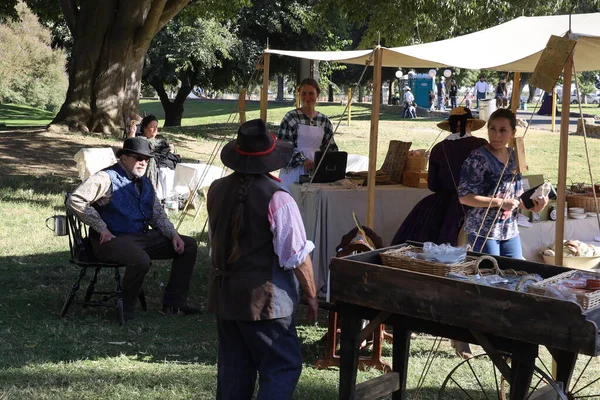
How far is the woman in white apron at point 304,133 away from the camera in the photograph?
7367 mm

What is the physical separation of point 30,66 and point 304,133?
141ft

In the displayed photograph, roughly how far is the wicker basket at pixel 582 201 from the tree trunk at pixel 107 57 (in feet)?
31.8

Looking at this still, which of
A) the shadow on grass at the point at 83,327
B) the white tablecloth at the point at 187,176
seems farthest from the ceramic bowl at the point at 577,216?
the white tablecloth at the point at 187,176

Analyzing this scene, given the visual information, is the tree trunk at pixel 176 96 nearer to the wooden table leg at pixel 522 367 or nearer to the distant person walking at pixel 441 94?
the distant person walking at pixel 441 94

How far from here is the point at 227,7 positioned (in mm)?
18500

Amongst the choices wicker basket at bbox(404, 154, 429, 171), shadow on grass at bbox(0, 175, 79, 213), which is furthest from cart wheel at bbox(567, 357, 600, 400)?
shadow on grass at bbox(0, 175, 79, 213)

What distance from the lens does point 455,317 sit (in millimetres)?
3576

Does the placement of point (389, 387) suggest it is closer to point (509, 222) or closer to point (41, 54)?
point (509, 222)

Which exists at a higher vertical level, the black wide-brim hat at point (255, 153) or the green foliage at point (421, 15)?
the green foliage at point (421, 15)

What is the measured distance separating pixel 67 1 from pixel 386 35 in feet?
22.6

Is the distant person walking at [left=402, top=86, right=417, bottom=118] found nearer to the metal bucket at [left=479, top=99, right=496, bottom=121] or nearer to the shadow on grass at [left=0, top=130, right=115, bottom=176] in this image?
the metal bucket at [left=479, top=99, right=496, bottom=121]

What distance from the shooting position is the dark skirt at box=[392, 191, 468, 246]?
6.40 metres

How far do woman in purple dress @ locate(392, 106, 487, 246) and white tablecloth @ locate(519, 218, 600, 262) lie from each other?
118cm

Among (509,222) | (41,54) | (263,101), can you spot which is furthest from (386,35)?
(41,54)
